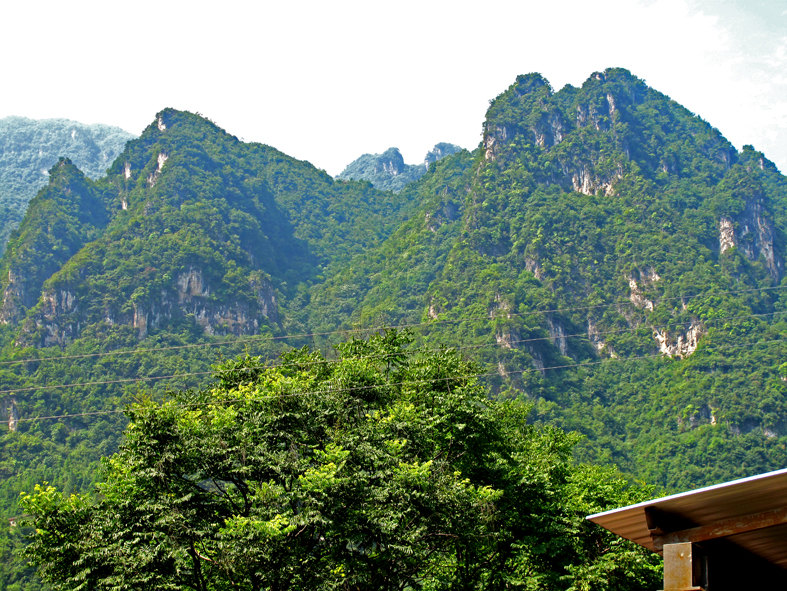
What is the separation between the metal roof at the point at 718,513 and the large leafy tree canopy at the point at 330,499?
→ 36.5ft

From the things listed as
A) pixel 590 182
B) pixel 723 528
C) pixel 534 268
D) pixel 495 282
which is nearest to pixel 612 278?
pixel 534 268

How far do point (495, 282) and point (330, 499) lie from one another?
102 m

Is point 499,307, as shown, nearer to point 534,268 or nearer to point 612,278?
point 534,268

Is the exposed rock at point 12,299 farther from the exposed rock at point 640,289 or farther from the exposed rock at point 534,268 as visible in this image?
the exposed rock at point 640,289

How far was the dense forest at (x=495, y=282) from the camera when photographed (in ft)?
312

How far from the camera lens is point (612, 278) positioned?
128 m

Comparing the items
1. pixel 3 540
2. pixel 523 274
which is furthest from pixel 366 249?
pixel 3 540

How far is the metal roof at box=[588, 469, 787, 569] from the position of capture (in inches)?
230

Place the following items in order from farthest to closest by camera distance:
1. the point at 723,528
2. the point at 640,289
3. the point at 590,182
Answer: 1. the point at 590,182
2. the point at 640,289
3. the point at 723,528

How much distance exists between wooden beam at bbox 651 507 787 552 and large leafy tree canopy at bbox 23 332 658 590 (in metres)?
11.3

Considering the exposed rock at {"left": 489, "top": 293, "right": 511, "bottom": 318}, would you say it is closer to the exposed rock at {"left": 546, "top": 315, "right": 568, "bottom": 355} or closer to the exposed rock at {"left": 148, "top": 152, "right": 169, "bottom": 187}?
the exposed rock at {"left": 546, "top": 315, "right": 568, "bottom": 355}

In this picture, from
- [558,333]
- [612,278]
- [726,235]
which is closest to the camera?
[558,333]

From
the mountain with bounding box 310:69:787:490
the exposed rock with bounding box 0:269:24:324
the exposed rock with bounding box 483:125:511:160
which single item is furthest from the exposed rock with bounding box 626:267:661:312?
the exposed rock with bounding box 0:269:24:324

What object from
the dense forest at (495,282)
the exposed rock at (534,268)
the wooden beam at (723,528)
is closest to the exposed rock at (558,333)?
the dense forest at (495,282)
